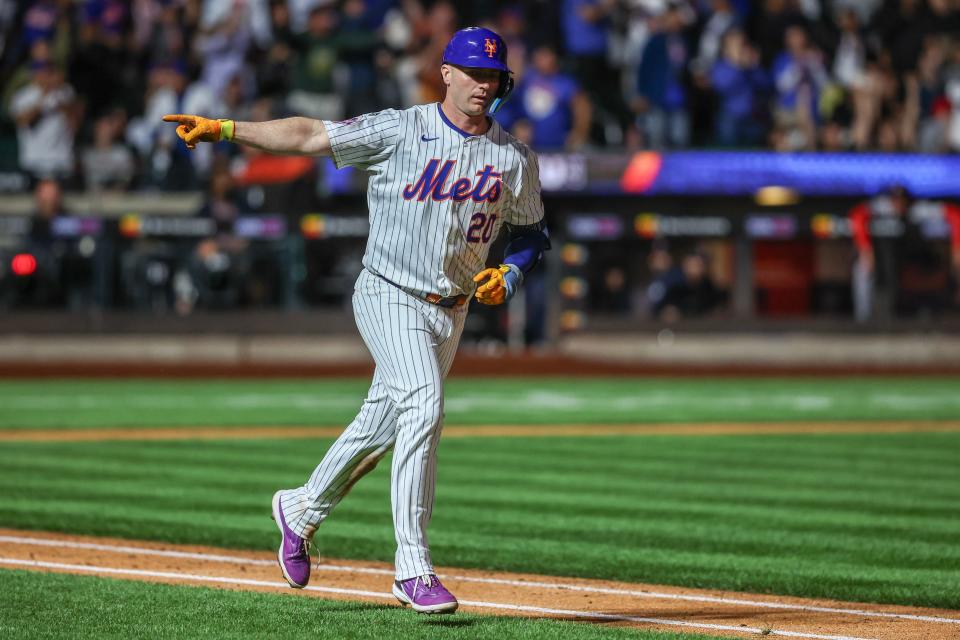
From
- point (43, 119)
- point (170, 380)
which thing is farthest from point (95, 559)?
point (43, 119)

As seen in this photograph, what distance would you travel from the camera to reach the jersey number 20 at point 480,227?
530 centimetres

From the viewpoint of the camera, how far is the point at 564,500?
9281mm

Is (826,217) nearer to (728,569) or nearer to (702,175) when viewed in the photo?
(702,175)

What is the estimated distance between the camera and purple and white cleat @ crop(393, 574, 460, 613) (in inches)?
198

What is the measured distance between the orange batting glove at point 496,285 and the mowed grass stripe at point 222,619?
1134mm

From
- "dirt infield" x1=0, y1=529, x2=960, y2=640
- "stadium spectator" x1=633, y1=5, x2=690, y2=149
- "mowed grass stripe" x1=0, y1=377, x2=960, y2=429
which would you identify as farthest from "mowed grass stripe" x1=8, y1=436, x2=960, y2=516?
"stadium spectator" x1=633, y1=5, x2=690, y2=149

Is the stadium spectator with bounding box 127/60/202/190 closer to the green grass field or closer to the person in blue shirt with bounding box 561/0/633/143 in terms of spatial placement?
the green grass field

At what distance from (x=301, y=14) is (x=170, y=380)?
244 inches

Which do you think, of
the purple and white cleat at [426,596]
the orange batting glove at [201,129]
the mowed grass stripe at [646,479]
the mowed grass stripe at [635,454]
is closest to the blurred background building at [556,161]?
the mowed grass stripe at [635,454]

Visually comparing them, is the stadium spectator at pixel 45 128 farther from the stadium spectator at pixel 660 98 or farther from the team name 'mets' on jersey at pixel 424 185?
the team name 'mets' on jersey at pixel 424 185

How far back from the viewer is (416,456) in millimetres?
5148

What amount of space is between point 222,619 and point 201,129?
5.56 feet

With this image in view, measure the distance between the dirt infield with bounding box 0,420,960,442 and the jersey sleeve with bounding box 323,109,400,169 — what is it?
8.08 meters

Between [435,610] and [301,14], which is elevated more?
[301,14]
